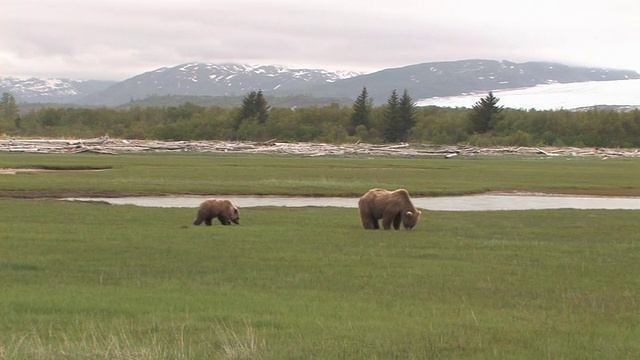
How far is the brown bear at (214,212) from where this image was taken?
27.7 m

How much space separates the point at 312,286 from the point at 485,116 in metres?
115

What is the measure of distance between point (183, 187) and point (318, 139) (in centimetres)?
8451

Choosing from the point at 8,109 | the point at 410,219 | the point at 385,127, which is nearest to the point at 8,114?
the point at 8,109

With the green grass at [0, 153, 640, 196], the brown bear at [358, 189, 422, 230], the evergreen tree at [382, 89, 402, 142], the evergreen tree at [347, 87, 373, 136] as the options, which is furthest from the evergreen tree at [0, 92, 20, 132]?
the brown bear at [358, 189, 422, 230]

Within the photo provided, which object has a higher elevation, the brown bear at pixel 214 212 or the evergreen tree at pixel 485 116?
the evergreen tree at pixel 485 116

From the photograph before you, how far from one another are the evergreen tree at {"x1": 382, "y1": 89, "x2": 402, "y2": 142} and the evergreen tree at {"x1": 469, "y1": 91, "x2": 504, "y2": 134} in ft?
40.0

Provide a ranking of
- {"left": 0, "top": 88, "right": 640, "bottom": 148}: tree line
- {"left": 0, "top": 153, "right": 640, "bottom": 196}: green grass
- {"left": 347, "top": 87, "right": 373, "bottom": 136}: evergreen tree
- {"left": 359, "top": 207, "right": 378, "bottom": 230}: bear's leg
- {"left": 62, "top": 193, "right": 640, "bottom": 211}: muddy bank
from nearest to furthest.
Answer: {"left": 359, "top": 207, "right": 378, "bottom": 230}: bear's leg < {"left": 62, "top": 193, "right": 640, "bottom": 211}: muddy bank < {"left": 0, "top": 153, "right": 640, "bottom": 196}: green grass < {"left": 0, "top": 88, "right": 640, "bottom": 148}: tree line < {"left": 347, "top": 87, "right": 373, "bottom": 136}: evergreen tree

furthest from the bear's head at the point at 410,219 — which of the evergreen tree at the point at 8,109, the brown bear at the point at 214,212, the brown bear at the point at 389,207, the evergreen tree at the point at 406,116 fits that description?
the evergreen tree at the point at 8,109

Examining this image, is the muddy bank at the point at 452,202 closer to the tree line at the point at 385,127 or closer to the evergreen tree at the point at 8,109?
the tree line at the point at 385,127

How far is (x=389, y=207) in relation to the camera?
2600 centimetres

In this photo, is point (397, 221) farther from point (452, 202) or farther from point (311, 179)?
point (311, 179)

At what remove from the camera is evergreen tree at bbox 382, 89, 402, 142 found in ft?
411

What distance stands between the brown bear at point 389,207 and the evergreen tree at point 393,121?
325ft

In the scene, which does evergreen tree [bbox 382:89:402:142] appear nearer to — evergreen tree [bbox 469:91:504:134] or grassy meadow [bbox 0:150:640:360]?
evergreen tree [bbox 469:91:504:134]
